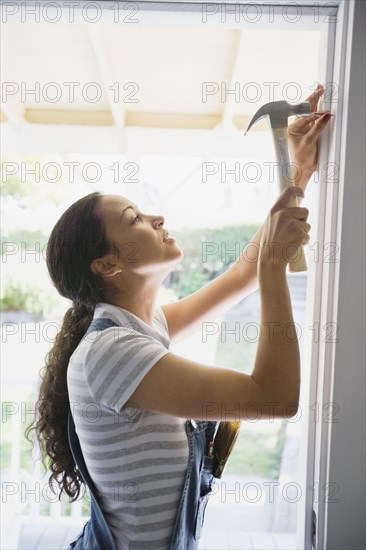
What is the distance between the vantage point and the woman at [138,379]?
0.94 metres

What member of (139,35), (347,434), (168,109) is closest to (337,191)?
(347,434)

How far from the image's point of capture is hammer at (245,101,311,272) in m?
1.05

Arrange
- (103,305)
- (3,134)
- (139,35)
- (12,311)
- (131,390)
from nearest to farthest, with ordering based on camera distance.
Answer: (131,390)
(103,305)
(139,35)
(3,134)
(12,311)

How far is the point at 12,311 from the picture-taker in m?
4.57

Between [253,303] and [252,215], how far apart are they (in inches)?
32.7

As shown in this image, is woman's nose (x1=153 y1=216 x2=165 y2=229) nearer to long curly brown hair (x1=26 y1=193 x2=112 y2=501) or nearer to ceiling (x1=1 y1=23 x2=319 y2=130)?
long curly brown hair (x1=26 y1=193 x2=112 y2=501)

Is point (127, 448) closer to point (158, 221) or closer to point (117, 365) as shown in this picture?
point (117, 365)

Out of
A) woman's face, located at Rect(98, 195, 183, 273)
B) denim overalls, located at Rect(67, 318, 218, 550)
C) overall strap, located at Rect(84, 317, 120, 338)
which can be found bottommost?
denim overalls, located at Rect(67, 318, 218, 550)

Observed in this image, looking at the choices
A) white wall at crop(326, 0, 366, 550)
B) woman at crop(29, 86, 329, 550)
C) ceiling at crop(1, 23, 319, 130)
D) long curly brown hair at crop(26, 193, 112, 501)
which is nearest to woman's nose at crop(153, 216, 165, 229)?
woman at crop(29, 86, 329, 550)

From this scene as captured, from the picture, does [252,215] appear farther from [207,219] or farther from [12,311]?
[12,311]

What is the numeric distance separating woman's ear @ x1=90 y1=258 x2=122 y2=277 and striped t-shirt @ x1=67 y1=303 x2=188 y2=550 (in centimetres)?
13

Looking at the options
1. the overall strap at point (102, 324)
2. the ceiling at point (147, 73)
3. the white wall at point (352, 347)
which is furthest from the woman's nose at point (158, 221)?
the ceiling at point (147, 73)

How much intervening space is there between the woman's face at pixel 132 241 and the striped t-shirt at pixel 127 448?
0.47ft

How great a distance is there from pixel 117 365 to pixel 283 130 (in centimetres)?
52
